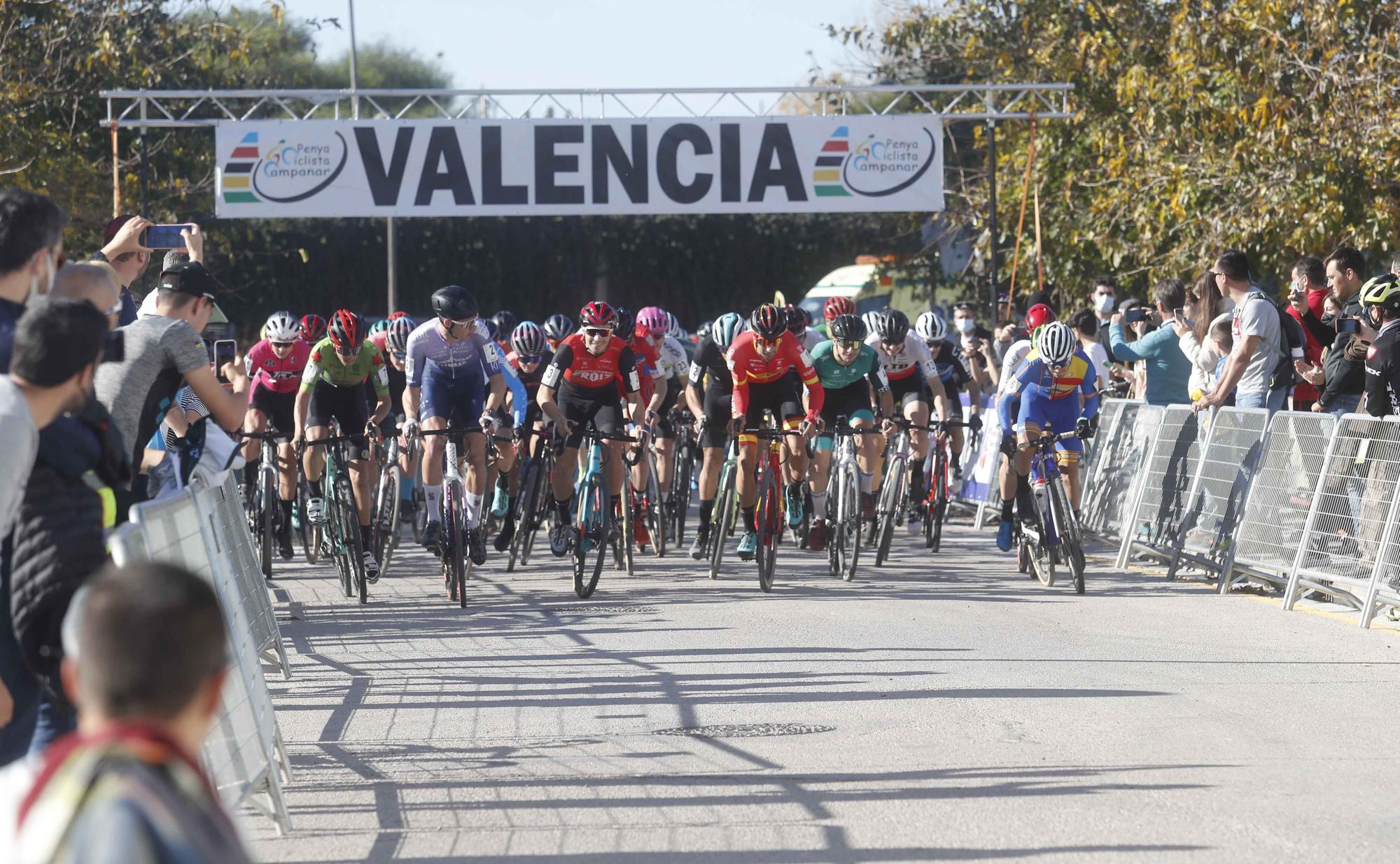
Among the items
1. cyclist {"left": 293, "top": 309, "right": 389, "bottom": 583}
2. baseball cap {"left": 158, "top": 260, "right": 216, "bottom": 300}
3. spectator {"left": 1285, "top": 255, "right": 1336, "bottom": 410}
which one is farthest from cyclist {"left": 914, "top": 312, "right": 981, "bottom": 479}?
baseball cap {"left": 158, "top": 260, "right": 216, "bottom": 300}

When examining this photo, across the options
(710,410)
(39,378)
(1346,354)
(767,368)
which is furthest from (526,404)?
(39,378)

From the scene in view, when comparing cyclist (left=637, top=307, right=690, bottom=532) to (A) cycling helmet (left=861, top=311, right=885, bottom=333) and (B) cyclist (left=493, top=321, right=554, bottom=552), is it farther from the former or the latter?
(A) cycling helmet (left=861, top=311, right=885, bottom=333)

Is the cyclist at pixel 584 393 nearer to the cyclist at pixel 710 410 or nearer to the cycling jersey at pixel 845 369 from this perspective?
the cyclist at pixel 710 410

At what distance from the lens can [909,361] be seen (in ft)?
49.1

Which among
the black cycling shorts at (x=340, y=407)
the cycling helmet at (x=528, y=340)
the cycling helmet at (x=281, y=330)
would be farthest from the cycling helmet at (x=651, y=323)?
the black cycling shorts at (x=340, y=407)

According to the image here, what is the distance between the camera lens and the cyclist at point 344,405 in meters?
12.5

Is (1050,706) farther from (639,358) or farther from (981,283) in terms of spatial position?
(981,283)

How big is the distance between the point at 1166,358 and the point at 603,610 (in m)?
5.70

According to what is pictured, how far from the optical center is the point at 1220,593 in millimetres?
12086

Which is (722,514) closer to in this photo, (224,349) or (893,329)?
(893,329)

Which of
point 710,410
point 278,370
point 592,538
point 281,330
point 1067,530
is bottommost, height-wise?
point 592,538

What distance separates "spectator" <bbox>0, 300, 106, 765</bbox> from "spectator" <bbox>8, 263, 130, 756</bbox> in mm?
167

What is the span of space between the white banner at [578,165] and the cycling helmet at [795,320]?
30.5 feet

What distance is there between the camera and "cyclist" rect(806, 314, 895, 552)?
13.6m
